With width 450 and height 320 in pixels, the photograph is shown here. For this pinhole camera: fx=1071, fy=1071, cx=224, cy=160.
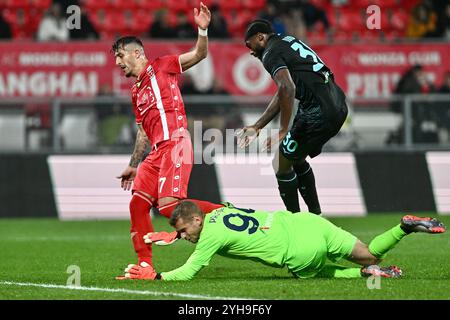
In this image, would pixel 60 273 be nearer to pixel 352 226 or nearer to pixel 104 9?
pixel 352 226

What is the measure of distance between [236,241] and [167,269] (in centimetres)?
181

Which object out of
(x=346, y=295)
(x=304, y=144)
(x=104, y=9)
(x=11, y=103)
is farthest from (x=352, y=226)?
(x=104, y=9)

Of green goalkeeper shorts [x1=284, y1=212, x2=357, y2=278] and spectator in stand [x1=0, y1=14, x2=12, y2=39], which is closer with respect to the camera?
green goalkeeper shorts [x1=284, y1=212, x2=357, y2=278]

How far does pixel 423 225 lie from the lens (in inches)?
351

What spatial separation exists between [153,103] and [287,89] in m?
1.33

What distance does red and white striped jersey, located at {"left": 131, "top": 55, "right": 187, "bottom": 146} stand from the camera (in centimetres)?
1007

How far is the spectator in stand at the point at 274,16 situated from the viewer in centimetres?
2072

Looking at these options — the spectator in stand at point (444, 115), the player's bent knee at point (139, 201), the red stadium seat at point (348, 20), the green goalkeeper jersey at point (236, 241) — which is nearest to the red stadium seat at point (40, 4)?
the red stadium seat at point (348, 20)

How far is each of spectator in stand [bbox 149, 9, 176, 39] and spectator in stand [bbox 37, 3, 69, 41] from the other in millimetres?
1699

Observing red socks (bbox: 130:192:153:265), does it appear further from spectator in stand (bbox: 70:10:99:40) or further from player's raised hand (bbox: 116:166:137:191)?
spectator in stand (bbox: 70:10:99:40)

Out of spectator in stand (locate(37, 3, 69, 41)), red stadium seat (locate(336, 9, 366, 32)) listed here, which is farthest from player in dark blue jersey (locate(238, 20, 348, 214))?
red stadium seat (locate(336, 9, 366, 32))

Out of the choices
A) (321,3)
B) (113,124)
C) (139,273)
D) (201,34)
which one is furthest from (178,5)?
(139,273)

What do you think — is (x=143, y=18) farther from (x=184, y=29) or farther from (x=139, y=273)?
(x=139, y=273)

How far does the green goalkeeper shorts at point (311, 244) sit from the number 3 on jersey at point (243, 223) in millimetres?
289
